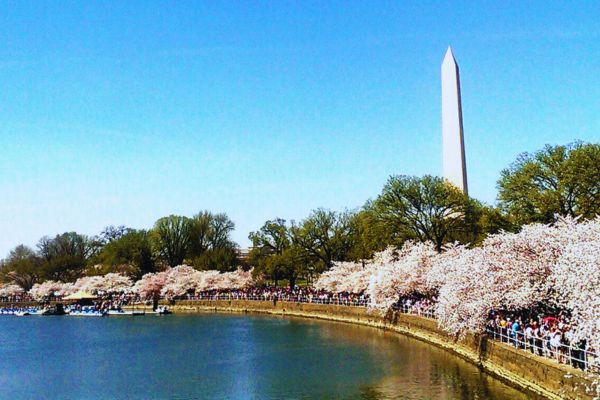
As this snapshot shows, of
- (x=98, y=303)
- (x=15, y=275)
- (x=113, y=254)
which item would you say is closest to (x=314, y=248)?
(x=98, y=303)

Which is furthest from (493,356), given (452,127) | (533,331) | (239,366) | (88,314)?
(88,314)

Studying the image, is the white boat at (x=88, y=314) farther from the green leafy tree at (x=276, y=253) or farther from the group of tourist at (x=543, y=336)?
the group of tourist at (x=543, y=336)

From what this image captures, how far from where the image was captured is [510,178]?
5244 cm

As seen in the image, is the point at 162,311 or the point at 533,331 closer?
the point at 533,331

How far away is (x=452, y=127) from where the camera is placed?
64.4 metres

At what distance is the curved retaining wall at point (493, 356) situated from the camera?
2224cm

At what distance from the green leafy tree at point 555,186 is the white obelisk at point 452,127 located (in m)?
12.1

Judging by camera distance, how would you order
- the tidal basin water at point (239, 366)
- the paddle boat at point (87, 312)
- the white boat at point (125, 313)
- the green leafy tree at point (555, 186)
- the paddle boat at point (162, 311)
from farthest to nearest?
1. the paddle boat at point (87, 312)
2. the paddle boat at point (162, 311)
3. the white boat at point (125, 313)
4. the green leafy tree at point (555, 186)
5. the tidal basin water at point (239, 366)

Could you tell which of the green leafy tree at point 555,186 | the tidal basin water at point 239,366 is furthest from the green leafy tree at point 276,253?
the green leafy tree at point 555,186

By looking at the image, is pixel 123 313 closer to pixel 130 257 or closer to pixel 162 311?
pixel 162 311

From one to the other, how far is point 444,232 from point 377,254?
6.59 metres

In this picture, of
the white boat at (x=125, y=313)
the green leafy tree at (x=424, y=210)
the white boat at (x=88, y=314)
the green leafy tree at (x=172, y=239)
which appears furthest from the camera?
the green leafy tree at (x=172, y=239)

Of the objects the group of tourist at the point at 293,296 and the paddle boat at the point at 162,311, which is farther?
the paddle boat at the point at 162,311

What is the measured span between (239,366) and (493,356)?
44.3 ft
